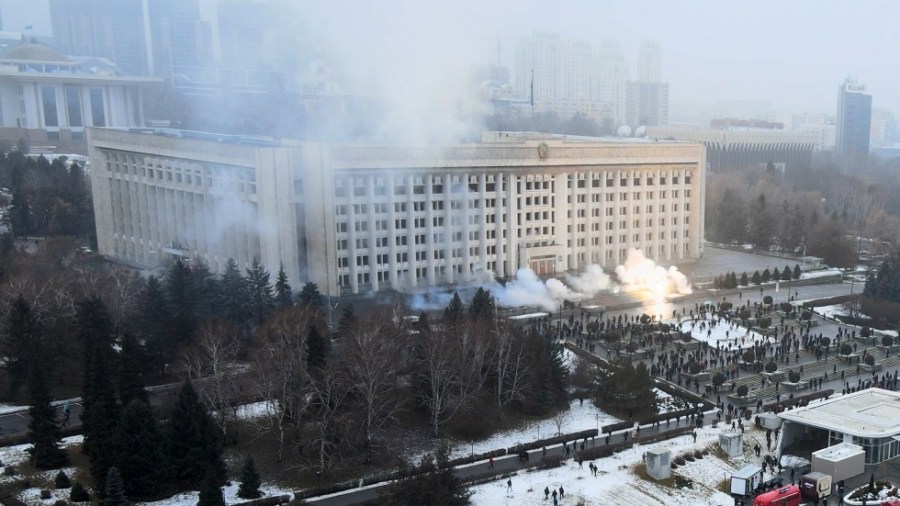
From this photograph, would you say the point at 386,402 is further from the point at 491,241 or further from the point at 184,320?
the point at 491,241

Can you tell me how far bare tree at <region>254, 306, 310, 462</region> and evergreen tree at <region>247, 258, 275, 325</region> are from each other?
7.62 meters

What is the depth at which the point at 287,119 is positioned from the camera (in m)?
48.7

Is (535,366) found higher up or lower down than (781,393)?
higher up

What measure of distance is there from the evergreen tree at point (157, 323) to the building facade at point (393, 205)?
9.90 m

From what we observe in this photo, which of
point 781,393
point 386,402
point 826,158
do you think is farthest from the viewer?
point 826,158

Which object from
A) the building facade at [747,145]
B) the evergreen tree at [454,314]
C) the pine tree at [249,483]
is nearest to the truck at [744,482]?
the evergreen tree at [454,314]

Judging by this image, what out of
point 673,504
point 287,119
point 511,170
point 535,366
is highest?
point 287,119

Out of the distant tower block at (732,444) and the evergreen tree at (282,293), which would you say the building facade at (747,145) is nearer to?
the evergreen tree at (282,293)

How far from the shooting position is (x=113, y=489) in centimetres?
1944

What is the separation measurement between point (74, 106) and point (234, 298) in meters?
57.2

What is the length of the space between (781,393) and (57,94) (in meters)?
74.3

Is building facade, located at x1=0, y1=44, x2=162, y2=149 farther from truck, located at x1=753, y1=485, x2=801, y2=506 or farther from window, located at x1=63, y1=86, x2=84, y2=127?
truck, located at x1=753, y1=485, x2=801, y2=506

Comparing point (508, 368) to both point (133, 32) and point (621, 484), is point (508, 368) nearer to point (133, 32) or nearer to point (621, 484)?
point (621, 484)

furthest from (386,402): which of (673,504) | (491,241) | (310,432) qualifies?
(491,241)
